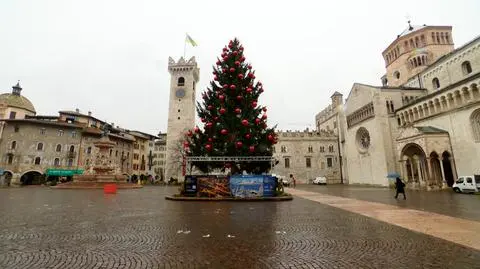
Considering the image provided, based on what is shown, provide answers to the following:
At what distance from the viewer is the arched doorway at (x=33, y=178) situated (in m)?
47.0

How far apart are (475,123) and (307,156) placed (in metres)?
32.2

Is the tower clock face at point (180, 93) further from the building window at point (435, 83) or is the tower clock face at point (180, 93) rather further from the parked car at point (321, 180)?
the building window at point (435, 83)

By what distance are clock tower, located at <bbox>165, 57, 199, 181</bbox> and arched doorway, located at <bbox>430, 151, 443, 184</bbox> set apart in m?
43.2

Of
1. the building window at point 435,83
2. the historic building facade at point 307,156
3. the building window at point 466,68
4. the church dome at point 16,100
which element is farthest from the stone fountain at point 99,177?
the building window at point 466,68

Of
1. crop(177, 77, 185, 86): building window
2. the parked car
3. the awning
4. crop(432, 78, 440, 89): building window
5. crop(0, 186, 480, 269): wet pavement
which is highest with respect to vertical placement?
crop(177, 77, 185, 86): building window

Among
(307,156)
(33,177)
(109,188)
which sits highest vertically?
(307,156)

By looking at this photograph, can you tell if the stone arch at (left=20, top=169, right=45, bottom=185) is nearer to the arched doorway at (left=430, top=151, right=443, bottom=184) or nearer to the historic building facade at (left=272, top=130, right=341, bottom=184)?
the historic building facade at (left=272, top=130, right=341, bottom=184)

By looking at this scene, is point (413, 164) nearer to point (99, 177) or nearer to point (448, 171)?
point (448, 171)

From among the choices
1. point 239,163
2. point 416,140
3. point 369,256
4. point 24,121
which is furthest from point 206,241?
point 24,121

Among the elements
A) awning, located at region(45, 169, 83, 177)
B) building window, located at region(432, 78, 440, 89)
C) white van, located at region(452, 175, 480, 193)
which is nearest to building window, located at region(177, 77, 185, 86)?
awning, located at region(45, 169, 83, 177)

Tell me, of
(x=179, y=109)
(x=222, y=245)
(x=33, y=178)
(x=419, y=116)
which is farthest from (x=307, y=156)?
(x=33, y=178)

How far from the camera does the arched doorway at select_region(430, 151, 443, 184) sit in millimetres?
29878

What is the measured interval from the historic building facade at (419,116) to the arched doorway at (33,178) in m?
61.1

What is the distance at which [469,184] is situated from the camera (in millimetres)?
23375
